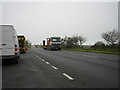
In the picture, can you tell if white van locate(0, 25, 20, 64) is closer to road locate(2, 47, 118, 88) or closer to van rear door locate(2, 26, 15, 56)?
van rear door locate(2, 26, 15, 56)

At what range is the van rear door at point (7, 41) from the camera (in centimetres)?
883

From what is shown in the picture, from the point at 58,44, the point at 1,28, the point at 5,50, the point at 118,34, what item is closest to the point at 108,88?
the point at 5,50

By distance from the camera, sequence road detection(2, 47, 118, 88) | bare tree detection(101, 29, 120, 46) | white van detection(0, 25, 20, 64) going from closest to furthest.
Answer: road detection(2, 47, 118, 88) < white van detection(0, 25, 20, 64) < bare tree detection(101, 29, 120, 46)

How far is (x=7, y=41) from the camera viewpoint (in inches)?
351

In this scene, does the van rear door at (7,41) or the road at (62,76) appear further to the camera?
the van rear door at (7,41)

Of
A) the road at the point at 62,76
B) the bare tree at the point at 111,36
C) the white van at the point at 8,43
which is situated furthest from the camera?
the bare tree at the point at 111,36

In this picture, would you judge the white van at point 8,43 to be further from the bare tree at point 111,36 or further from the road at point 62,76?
the bare tree at point 111,36

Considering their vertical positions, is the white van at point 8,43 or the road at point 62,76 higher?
the white van at point 8,43

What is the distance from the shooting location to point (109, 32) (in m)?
41.2

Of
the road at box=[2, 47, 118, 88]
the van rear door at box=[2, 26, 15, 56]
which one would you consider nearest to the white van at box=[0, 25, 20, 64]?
the van rear door at box=[2, 26, 15, 56]

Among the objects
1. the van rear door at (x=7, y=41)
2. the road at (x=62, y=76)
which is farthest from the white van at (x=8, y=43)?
the road at (x=62, y=76)

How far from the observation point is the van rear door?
348 inches

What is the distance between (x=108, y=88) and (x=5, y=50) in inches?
290

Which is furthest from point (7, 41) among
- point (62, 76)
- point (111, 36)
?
point (111, 36)
